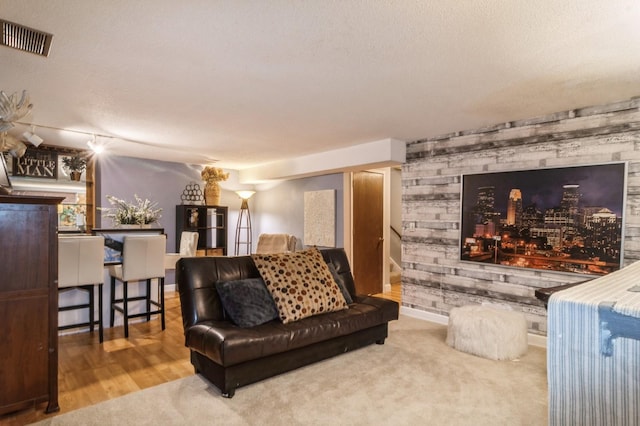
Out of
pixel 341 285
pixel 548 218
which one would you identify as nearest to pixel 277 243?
pixel 341 285

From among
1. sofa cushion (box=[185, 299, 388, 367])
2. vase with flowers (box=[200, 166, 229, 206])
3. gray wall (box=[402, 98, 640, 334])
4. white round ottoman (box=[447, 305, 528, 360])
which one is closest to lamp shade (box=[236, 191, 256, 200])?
vase with flowers (box=[200, 166, 229, 206])

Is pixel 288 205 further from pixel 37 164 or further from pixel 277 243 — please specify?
pixel 37 164

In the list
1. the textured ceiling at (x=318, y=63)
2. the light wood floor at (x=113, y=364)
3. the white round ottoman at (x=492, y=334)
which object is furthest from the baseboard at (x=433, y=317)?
the light wood floor at (x=113, y=364)

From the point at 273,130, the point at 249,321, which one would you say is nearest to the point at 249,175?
the point at 273,130

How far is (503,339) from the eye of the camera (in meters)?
3.11

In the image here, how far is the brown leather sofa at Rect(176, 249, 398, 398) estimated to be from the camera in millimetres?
2421

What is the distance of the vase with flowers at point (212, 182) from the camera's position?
20.7ft

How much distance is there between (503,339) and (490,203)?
57.4 inches

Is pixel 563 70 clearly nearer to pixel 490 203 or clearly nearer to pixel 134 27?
pixel 490 203

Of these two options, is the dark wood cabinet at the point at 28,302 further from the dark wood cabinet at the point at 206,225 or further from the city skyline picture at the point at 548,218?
the dark wood cabinet at the point at 206,225

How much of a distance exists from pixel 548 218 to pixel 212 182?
5175 mm

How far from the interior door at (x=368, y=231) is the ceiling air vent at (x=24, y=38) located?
4307 mm

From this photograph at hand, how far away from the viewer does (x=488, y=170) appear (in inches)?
153

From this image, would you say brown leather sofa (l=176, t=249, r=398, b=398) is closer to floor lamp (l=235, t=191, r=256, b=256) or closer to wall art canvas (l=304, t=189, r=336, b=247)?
wall art canvas (l=304, t=189, r=336, b=247)
